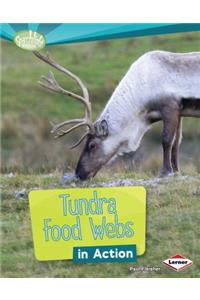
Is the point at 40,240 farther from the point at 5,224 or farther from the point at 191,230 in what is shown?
the point at 191,230

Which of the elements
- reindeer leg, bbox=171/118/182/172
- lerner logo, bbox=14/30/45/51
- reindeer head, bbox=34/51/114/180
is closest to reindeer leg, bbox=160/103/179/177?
reindeer leg, bbox=171/118/182/172

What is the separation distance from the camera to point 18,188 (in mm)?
11820

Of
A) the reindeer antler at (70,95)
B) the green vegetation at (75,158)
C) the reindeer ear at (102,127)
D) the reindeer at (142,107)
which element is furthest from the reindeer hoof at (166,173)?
the reindeer antler at (70,95)

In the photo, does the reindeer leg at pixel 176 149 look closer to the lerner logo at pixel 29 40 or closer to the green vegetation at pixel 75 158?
the green vegetation at pixel 75 158

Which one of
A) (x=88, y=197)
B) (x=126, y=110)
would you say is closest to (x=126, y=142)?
(x=126, y=110)

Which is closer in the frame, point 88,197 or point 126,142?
point 88,197

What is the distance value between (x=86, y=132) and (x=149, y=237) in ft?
5.27

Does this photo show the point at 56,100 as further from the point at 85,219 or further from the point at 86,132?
the point at 85,219

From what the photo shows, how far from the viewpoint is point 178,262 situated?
35.7 feet

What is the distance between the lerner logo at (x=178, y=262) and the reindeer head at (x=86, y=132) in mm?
1564

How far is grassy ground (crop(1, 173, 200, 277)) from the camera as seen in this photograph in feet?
35.6

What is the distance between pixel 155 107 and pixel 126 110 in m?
0.32

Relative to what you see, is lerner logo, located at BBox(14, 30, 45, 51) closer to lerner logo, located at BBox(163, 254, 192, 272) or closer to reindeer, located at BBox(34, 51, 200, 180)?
reindeer, located at BBox(34, 51, 200, 180)

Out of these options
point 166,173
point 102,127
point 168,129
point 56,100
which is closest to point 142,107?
point 168,129
